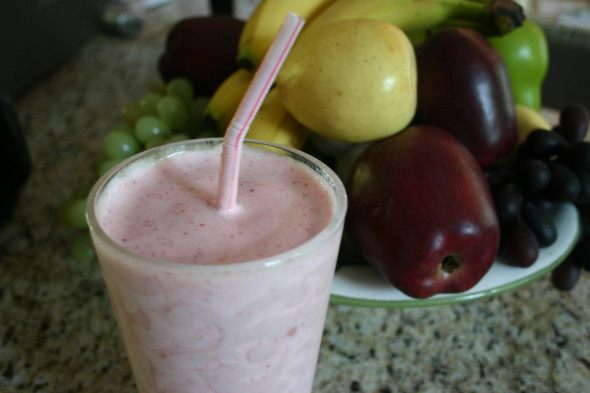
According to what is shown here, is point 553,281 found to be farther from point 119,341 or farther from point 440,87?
point 119,341

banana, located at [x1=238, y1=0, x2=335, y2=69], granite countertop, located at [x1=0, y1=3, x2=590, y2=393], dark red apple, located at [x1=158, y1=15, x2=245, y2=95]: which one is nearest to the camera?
granite countertop, located at [x1=0, y1=3, x2=590, y2=393]

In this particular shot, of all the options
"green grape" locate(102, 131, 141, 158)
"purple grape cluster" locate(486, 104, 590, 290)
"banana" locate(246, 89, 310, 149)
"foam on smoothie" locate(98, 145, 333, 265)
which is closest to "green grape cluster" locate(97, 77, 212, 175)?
"green grape" locate(102, 131, 141, 158)

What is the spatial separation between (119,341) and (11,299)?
5.7 inches

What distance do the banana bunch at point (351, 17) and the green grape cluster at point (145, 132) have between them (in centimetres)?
5

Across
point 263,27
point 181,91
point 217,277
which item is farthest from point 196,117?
point 217,277

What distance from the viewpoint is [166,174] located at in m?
0.39

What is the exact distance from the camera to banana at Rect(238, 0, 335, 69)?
27.3 inches

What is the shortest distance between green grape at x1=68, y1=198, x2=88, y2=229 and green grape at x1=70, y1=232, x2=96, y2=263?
0.02 metres

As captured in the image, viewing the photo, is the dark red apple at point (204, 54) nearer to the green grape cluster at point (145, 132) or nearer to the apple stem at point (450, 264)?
the green grape cluster at point (145, 132)

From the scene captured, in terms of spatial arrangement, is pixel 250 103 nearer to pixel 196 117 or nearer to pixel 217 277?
pixel 217 277

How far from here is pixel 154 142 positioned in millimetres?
656

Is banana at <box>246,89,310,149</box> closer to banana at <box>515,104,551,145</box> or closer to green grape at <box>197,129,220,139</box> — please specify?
green grape at <box>197,129,220,139</box>

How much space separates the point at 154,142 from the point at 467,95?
39 cm

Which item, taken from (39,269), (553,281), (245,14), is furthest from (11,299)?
(245,14)
